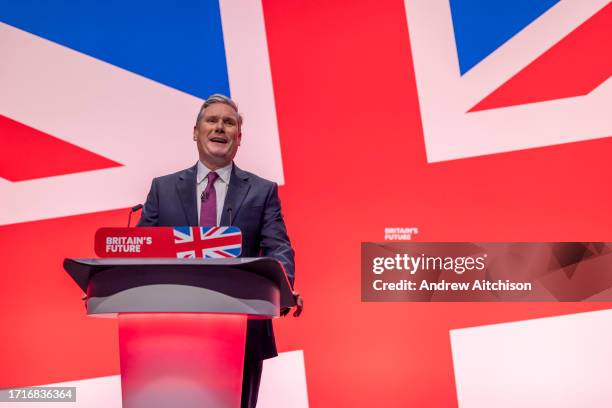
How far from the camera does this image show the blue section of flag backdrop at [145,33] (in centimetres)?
345

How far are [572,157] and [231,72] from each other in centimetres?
179

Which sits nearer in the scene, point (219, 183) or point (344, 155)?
point (219, 183)

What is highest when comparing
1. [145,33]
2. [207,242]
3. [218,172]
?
[145,33]

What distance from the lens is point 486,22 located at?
344 centimetres

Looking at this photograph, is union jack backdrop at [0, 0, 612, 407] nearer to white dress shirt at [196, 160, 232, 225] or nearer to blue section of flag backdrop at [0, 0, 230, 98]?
blue section of flag backdrop at [0, 0, 230, 98]

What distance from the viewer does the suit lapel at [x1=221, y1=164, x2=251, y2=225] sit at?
89.3 inches

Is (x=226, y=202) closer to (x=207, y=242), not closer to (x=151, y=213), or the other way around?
(x=151, y=213)

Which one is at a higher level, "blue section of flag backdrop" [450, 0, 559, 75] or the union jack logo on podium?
"blue section of flag backdrop" [450, 0, 559, 75]

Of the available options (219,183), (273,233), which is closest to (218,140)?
(219,183)

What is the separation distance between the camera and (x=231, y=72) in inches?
136

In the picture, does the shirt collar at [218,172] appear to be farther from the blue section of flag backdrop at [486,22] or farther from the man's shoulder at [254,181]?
the blue section of flag backdrop at [486,22]

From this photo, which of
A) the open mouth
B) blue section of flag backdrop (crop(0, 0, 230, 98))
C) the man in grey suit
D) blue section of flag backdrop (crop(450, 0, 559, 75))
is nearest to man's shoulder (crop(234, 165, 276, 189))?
the man in grey suit

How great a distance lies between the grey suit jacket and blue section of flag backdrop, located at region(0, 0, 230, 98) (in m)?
1.19

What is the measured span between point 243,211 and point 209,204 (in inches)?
4.8
